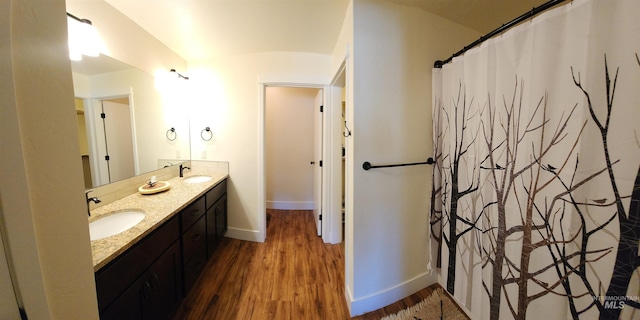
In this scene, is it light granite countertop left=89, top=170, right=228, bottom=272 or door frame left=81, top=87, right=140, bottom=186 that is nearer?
light granite countertop left=89, top=170, right=228, bottom=272

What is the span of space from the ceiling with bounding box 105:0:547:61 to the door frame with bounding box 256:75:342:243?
1.02 feet

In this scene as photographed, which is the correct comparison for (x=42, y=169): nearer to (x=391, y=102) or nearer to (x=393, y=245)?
(x=391, y=102)

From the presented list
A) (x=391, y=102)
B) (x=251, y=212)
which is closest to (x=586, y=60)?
(x=391, y=102)

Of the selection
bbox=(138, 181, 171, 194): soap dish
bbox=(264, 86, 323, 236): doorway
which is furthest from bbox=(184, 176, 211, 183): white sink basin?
bbox=(264, 86, 323, 236): doorway

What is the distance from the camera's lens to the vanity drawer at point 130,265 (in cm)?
80

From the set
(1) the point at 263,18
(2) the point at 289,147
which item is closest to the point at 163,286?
(1) the point at 263,18

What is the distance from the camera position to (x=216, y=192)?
202cm

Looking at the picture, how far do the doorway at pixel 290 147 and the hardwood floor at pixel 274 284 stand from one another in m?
1.15

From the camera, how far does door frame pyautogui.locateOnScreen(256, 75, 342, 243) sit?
7.03ft

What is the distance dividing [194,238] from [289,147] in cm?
214

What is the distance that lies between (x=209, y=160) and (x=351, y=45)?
2.00 meters

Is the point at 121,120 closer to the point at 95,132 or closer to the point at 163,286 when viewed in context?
the point at 95,132

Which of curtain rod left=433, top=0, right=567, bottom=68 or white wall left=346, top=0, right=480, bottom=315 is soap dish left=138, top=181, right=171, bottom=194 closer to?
white wall left=346, top=0, right=480, bottom=315

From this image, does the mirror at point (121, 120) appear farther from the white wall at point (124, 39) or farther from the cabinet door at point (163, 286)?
the cabinet door at point (163, 286)
